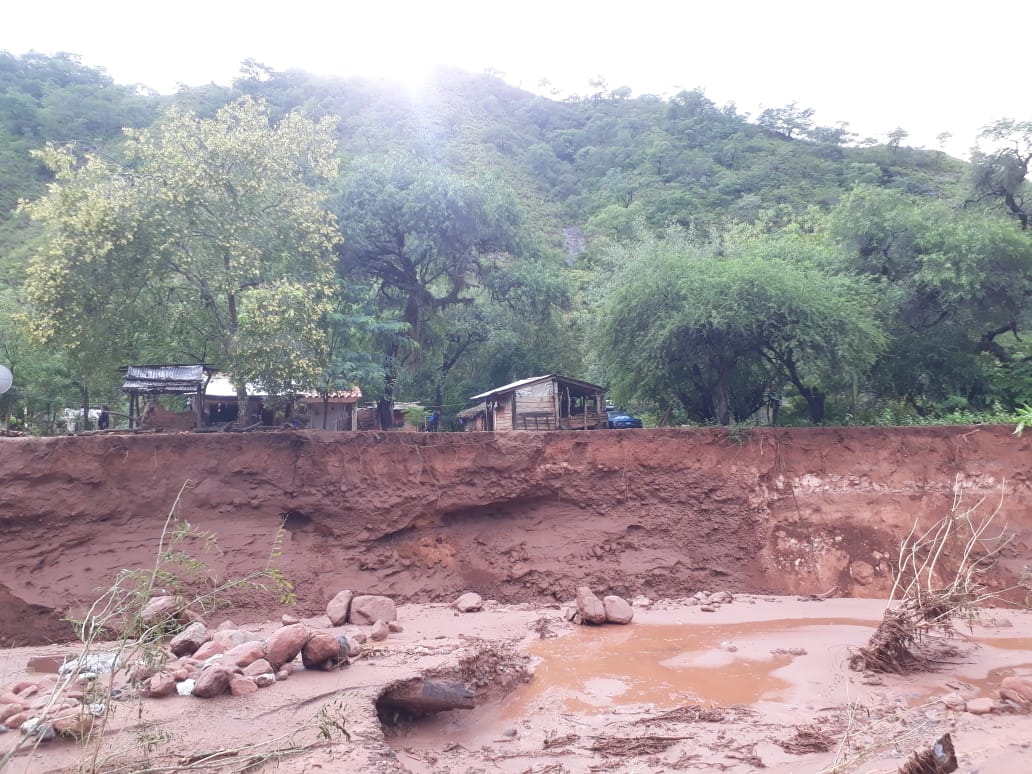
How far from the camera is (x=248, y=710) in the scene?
7.46 meters

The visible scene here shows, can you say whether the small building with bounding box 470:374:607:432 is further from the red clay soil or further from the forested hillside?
the red clay soil

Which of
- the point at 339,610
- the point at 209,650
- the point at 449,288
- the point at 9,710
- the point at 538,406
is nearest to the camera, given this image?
the point at 9,710

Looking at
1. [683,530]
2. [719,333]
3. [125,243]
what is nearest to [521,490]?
[683,530]

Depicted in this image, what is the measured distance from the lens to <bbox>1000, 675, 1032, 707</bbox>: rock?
8297 millimetres

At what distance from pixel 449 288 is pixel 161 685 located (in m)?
20.4

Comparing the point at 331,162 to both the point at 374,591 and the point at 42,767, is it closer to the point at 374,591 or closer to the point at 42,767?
the point at 374,591

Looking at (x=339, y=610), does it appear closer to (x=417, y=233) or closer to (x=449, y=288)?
(x=417, y=233)

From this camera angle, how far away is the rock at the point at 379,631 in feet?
36.7

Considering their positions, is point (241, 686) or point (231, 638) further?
point (231, 638)

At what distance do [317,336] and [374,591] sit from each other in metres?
5.55

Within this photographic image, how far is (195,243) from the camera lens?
15.2 meters

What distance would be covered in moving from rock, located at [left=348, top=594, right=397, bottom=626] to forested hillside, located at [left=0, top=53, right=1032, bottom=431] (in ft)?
16.9

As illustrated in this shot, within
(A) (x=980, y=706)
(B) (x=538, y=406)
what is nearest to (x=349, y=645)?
(A) (x=980, y=706)

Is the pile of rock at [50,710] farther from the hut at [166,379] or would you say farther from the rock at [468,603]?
the hut at [166,379]
